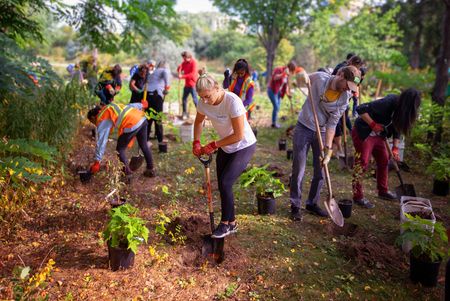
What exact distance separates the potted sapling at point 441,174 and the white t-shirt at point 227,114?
10.6 feet

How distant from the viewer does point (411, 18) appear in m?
21.7

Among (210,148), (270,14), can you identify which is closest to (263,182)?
(210,148)

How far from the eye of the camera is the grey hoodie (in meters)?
3.83

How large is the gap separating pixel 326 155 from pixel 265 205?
99cm

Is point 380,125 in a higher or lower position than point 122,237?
higher

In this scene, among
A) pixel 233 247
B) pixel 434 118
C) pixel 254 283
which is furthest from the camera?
pixel 434 118

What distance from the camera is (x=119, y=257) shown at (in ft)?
9.89

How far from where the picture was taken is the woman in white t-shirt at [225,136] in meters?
3.10

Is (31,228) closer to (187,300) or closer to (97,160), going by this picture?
(97,160)

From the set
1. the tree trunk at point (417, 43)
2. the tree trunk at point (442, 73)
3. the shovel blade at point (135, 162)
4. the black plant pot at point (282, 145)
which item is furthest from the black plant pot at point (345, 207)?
the tree trunk at point (417, 43)

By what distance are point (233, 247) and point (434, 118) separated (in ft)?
17.1

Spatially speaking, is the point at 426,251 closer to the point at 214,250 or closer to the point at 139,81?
the point at 214,250

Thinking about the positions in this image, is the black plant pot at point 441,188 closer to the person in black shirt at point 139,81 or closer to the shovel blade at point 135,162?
the shovel blade at point 135,162

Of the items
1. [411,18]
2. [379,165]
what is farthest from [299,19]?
[379,165]
